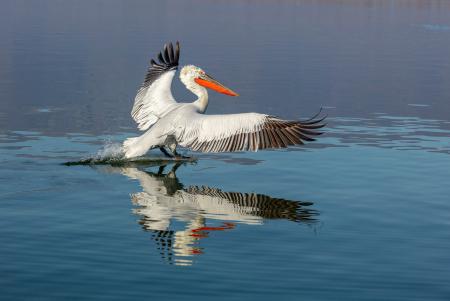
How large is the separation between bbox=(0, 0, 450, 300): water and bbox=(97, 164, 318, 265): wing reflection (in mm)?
25

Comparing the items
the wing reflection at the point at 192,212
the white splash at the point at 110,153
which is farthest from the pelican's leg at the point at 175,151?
the wing reflection at the point at 192,212

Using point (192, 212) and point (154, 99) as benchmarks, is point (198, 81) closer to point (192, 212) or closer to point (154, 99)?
point (154, 99)

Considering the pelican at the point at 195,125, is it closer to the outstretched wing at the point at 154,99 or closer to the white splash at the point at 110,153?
the outstretched wing at the point at 154,99

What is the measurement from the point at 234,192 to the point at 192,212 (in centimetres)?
140

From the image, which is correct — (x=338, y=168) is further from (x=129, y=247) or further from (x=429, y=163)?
(x=129, y=247)

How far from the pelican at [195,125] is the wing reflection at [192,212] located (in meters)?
0.75

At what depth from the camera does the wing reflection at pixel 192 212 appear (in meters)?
9.57

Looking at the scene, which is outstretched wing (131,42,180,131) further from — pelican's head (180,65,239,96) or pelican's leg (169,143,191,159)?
pelican's leg (169,143,191,159)

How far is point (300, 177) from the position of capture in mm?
13289

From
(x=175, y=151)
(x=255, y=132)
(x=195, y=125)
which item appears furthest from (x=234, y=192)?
(x=175, y=151)

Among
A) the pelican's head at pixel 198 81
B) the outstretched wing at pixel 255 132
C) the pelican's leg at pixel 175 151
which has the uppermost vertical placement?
the pelican's head at pixel 198 81

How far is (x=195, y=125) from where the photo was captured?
13320mm

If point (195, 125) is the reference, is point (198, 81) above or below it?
above

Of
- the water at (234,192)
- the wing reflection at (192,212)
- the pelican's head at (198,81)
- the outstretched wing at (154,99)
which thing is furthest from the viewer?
the outstretched wing at (154,99)
